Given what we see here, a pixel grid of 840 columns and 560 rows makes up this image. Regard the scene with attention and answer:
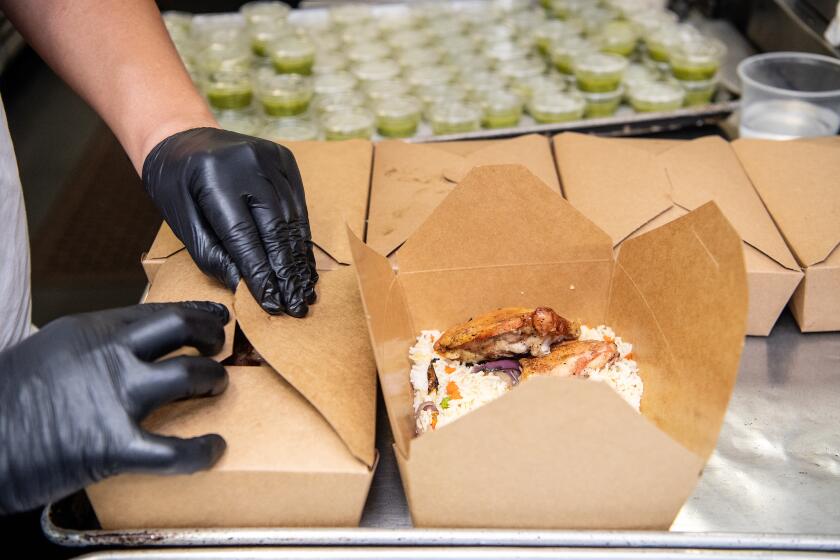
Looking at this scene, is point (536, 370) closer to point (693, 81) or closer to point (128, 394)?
point (128, 394)

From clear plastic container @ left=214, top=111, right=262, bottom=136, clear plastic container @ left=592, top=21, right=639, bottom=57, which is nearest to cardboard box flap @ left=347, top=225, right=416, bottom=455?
Answer: clear plastic container @ left=214, top=111, right=262, bottom=136

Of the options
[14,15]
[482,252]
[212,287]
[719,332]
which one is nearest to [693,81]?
[482,252]

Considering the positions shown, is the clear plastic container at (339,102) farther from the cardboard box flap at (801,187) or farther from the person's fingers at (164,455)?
the person's fingers at (164,455)

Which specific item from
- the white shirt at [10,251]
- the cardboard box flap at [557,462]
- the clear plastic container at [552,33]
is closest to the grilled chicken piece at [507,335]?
the cardboard box flap at [557,462]

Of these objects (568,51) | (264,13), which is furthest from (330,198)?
(264,13)

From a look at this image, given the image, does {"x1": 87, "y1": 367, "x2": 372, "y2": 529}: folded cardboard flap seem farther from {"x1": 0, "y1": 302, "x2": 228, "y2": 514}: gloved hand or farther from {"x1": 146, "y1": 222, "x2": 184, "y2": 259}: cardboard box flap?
{"x1": 146, "y1": 222, "x2": 184, "y2": 259}: cardboard box flap

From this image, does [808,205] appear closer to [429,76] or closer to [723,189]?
[723,189]
